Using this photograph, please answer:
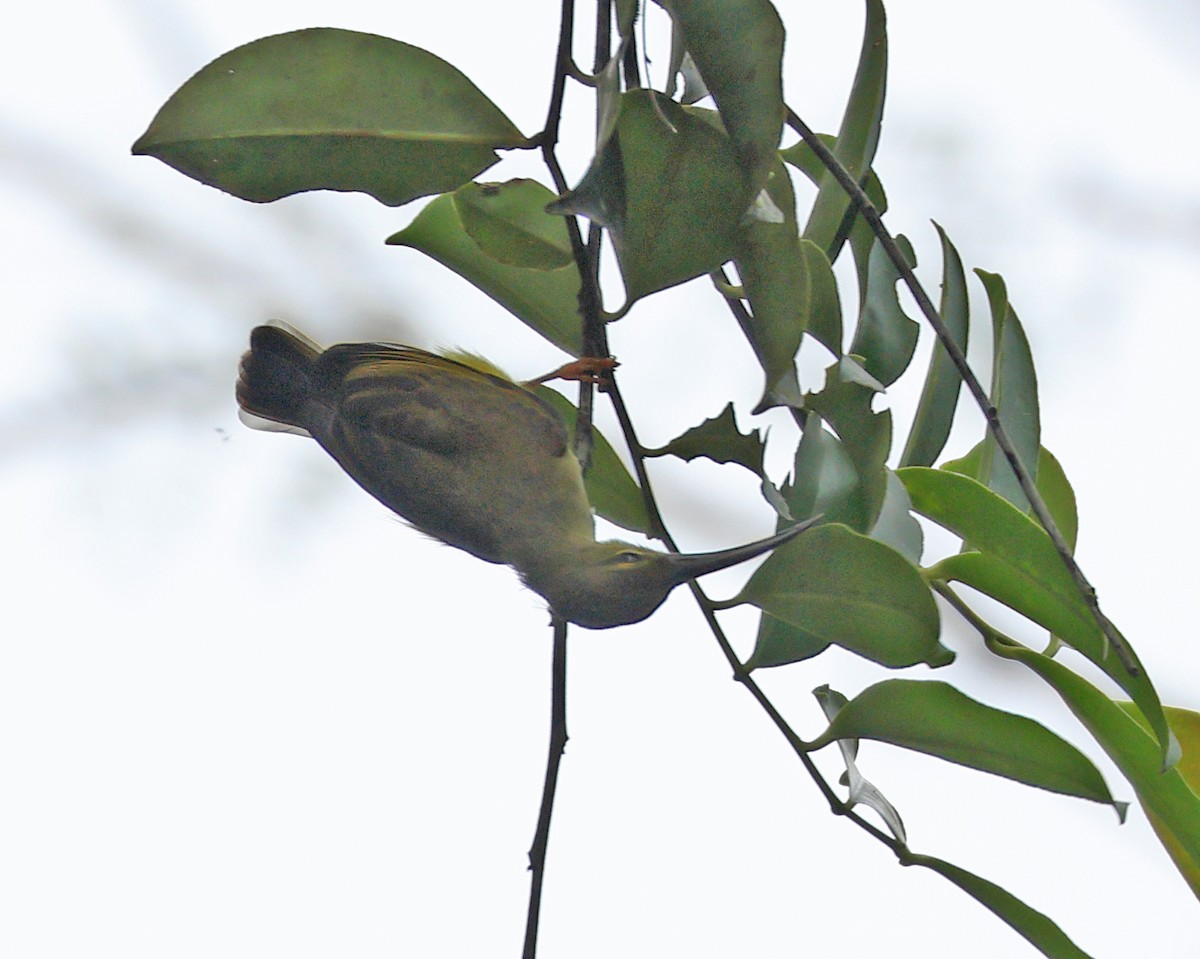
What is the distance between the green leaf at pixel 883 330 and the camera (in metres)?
0.91

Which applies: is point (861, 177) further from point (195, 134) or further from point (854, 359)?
point (195, 134)

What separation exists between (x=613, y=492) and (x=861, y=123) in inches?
13.1

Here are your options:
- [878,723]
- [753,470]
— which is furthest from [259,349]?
[878,723]

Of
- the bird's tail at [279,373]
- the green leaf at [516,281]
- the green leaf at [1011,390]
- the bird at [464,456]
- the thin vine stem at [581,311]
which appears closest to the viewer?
the thin vine stem at [581,311]

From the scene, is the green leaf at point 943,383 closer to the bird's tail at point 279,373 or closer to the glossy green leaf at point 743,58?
the glossy green leaf at point 743,58

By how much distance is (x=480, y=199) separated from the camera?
85 cm

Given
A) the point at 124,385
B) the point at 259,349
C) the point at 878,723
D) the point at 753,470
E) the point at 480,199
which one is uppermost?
the point at 124,385

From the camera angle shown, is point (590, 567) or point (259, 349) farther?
point (259, 349)

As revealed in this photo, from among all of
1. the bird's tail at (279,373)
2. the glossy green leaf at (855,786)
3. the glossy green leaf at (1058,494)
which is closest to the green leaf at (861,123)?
the glossy green leaf at (1058,494)

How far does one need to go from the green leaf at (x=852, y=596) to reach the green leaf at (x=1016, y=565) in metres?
0.07

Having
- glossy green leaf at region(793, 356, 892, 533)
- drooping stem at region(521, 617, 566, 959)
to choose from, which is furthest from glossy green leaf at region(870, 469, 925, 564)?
drooping stem at region(521, 617, 566, 959)

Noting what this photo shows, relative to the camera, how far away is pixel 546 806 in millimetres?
801

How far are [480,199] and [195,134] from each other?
0.19 m

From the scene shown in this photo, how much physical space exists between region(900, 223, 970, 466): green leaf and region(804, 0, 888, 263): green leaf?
0.24ft
